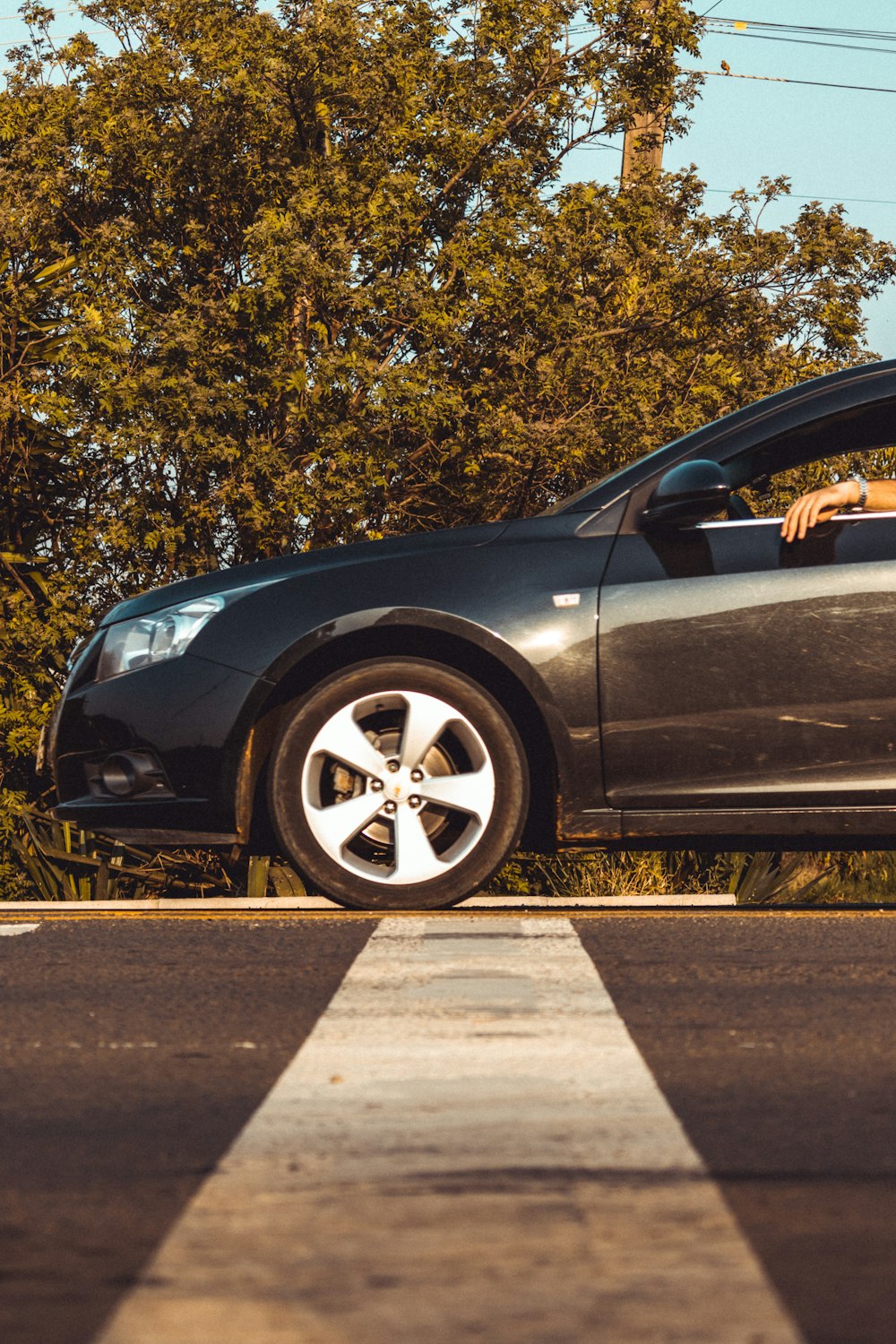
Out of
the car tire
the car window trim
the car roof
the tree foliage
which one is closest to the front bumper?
the car tire

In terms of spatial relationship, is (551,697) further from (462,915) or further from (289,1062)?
(289,1062)

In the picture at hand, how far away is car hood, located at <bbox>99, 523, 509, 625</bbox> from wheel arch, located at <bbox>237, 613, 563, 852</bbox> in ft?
0.77

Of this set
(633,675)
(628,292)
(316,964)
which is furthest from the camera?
(628,292)

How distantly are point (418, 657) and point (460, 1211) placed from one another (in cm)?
335

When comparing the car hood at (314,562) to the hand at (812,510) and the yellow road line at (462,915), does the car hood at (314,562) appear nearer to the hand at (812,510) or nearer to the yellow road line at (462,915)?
the hand at (812,510)

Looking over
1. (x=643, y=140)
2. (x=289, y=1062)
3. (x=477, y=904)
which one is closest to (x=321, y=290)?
(x=643, y=140)

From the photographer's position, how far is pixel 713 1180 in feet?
8.48

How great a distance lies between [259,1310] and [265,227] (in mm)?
10387

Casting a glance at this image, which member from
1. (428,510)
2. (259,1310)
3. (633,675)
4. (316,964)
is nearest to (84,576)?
(428,510)

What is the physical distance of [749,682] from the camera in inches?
219

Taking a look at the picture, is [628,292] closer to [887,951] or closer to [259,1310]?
[887,951]

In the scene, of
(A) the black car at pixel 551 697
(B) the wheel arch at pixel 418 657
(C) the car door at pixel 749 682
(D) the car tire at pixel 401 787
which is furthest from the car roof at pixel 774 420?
(D) the car tire at pixel 401 787

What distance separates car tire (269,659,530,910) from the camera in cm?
556

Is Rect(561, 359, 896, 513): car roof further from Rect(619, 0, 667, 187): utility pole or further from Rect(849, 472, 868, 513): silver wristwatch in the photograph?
Rect(619, 0, 667, 187): utility pole
